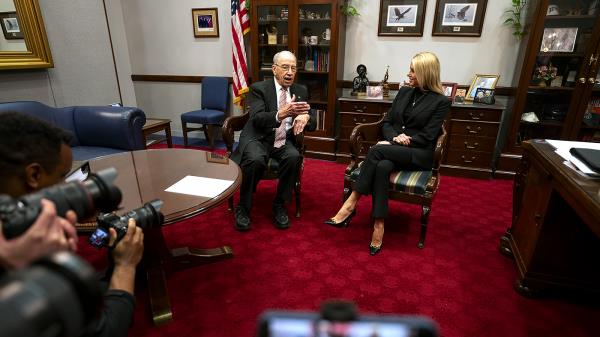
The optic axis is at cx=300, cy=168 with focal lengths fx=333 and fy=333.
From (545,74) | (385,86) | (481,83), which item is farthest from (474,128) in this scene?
(385,86)

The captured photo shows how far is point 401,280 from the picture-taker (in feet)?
5.73

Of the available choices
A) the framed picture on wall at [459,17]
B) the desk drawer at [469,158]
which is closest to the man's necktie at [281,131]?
the desk drawer at [469,158]

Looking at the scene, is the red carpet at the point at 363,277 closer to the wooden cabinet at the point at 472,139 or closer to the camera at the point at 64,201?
the wooden cabinet at the point at 472,139

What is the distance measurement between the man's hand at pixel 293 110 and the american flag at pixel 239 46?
6.01 feet

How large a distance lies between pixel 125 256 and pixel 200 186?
633mm

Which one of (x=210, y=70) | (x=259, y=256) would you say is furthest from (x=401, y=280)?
(x=210, y=70)

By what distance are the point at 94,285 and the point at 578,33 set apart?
372 centimetres

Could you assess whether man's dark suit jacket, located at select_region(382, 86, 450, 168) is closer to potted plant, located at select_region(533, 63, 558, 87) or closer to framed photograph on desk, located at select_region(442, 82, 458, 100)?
framed photograph on desk, located at select_region(442, 82, 458, 100)

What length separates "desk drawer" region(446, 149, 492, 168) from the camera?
10.2ft

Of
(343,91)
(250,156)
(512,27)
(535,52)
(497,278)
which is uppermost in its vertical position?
(512,27)

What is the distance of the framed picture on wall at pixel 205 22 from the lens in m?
3.98

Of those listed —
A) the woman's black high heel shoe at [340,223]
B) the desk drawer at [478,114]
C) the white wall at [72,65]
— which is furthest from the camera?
the desk drawer at [478,114]

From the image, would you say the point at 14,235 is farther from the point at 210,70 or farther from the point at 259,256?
the point at 210,70

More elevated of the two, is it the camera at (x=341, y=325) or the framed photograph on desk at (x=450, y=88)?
the camera at (x=341, y=325)
